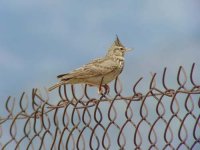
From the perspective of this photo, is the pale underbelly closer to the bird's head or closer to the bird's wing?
the bird's wing

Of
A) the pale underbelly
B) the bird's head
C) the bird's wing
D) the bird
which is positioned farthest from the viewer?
the bird's head

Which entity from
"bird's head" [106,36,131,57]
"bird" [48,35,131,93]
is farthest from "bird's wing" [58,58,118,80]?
"bird's head" [106,36,131,57]

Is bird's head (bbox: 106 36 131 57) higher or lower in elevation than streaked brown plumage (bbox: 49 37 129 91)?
higher

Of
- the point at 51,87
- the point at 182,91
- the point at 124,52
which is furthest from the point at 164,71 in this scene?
the point at 124,52

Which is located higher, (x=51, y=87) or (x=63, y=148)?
(x=51, y=87)

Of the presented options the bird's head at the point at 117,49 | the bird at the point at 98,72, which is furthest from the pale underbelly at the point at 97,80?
the bird's head at the point at 117,49

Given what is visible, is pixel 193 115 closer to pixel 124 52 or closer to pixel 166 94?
pixel 166 94

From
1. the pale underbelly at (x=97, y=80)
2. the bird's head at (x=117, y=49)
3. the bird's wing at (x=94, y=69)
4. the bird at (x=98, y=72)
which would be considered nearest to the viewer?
the bird at (x=98, y=72)

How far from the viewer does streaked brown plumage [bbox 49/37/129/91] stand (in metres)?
8.63

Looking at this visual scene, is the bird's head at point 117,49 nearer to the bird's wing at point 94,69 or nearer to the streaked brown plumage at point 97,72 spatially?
the streaked brown plumage at point 97,72

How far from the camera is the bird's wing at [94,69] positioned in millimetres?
8727

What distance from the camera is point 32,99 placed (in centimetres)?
699

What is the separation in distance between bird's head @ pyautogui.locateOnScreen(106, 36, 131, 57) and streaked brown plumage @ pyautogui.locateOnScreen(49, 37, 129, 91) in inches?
1.9

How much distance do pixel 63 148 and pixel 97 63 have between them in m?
3.01
